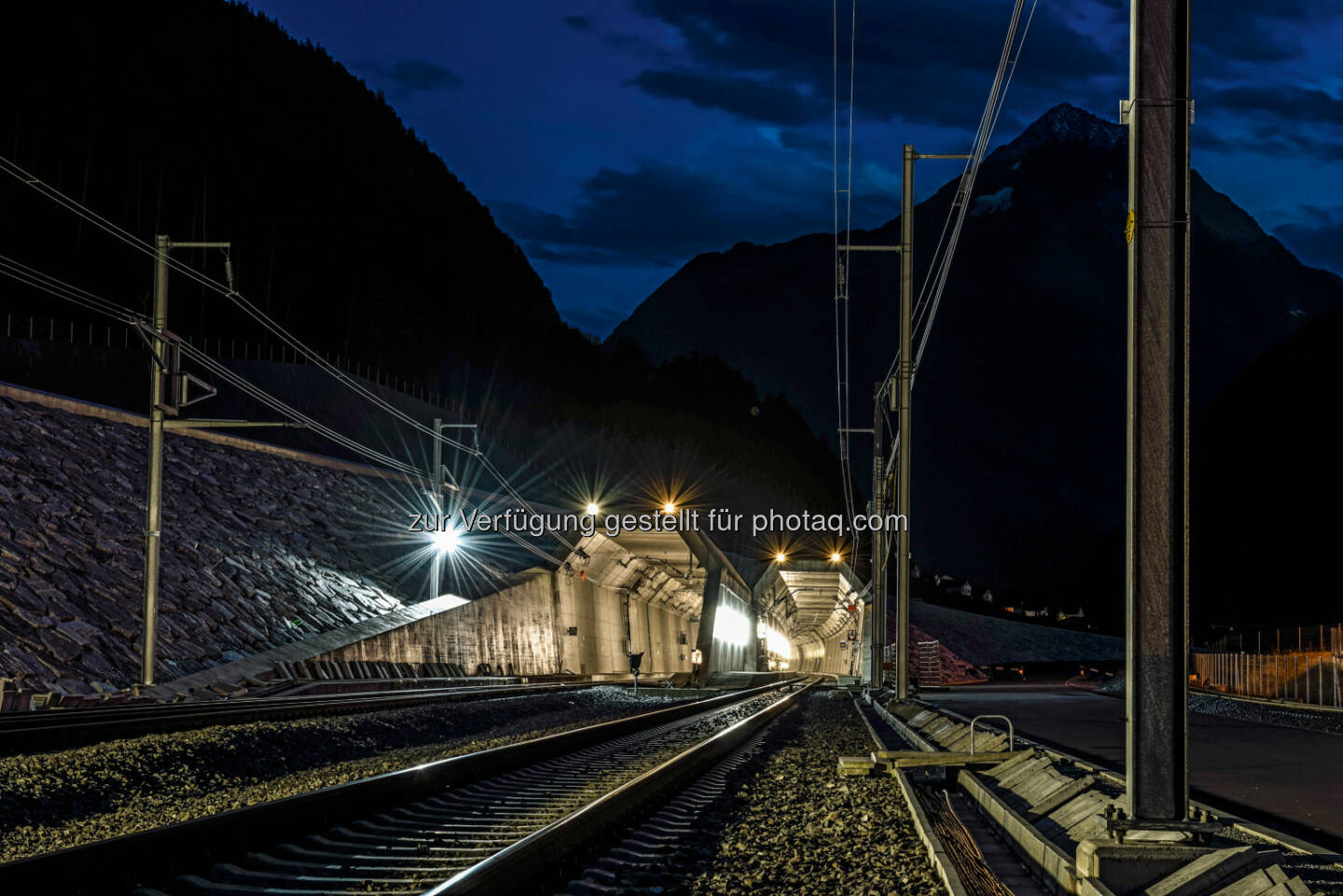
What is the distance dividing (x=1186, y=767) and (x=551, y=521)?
61.0 m

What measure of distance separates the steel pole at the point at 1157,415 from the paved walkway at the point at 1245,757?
8.71 feet

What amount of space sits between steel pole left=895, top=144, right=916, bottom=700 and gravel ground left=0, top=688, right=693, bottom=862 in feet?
29.9

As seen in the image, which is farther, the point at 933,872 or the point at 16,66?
the point at 16,66

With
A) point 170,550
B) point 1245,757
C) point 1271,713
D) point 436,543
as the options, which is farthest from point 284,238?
point 1245,757

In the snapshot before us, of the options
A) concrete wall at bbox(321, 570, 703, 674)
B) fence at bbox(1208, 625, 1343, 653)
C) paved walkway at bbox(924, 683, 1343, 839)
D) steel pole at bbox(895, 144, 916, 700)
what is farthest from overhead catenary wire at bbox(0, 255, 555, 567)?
paved walkway at bbox(924, 683, 1343, 839)

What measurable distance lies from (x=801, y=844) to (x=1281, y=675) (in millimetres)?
24745

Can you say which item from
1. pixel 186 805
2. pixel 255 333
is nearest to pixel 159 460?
pixel 186 805

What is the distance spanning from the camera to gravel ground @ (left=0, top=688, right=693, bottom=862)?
10.5m

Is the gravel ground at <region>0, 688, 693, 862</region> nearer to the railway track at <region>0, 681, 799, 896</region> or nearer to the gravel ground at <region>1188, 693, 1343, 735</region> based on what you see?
the railway track at <region>0, 681, 799, 896</region>

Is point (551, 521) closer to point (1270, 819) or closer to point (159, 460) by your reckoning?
point (159, 460)

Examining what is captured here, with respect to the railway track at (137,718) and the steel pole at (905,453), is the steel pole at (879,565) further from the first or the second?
the railway track at (137,718)

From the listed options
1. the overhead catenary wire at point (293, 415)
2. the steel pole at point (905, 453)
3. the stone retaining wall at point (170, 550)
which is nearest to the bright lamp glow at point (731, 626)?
the overhead catenary wire at point (293, 415)

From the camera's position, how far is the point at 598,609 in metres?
77.7

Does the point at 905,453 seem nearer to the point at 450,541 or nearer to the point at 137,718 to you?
the point at 137,718
